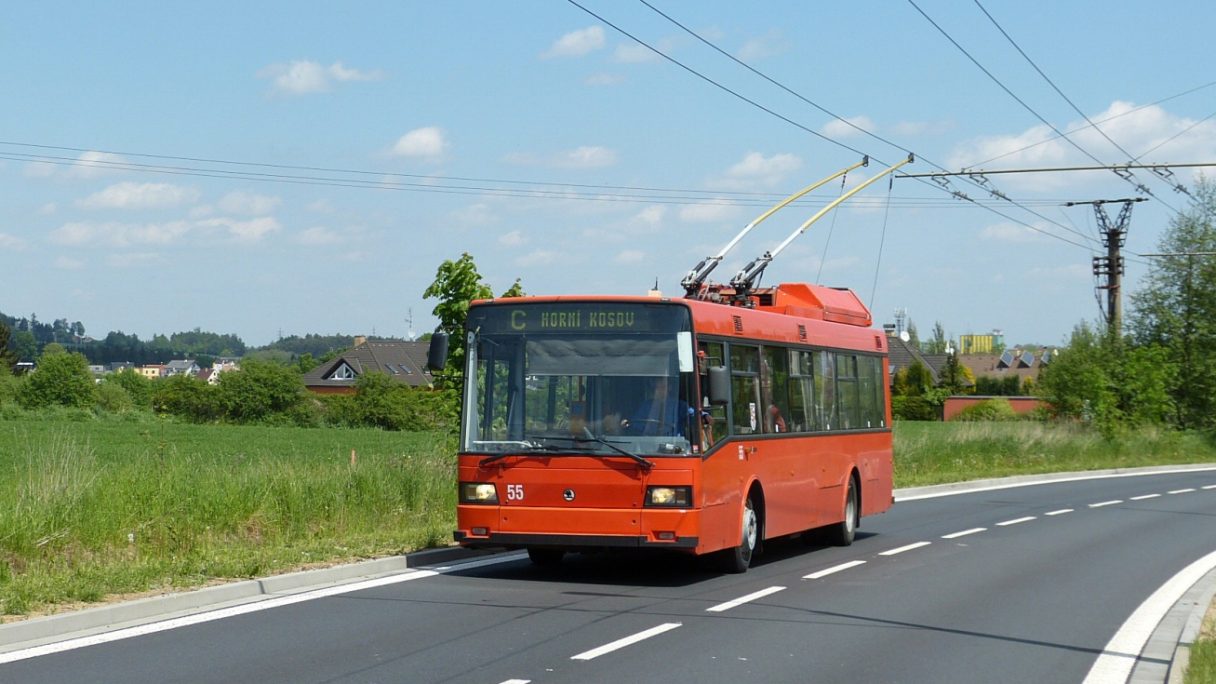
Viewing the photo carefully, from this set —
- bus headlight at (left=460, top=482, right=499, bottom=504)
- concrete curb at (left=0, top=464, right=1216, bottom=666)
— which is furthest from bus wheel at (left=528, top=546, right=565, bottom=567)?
bus headlight at (left=460, top=482, right=499, bottom=504)

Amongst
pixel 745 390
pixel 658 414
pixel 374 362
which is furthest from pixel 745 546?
pixel 374 362

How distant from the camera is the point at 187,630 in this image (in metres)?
10.1

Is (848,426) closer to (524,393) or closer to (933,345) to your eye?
(524,393)

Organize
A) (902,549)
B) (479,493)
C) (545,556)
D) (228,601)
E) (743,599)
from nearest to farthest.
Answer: (228,601)
(743,599)
(479,493)
(545,556)
(902,549)

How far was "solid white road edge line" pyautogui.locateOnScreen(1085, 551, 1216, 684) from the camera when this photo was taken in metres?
9.22

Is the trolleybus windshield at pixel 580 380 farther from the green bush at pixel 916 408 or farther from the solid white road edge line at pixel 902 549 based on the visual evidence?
the green bush at pixel 916 408

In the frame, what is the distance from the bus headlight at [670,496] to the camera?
1297cm

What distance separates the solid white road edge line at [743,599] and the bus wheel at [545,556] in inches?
97.4

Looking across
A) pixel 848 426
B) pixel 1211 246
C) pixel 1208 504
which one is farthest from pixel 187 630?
pixel 1211 246

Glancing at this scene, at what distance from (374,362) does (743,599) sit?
424 feet

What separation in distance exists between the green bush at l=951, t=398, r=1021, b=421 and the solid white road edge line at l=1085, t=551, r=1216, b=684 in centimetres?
7348

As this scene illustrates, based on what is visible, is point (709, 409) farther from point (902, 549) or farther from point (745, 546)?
point (902, 549)

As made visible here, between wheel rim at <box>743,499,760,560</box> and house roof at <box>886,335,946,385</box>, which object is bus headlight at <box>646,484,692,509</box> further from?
house roof at <box>886,335,946,385</box>

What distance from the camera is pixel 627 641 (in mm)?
9977
